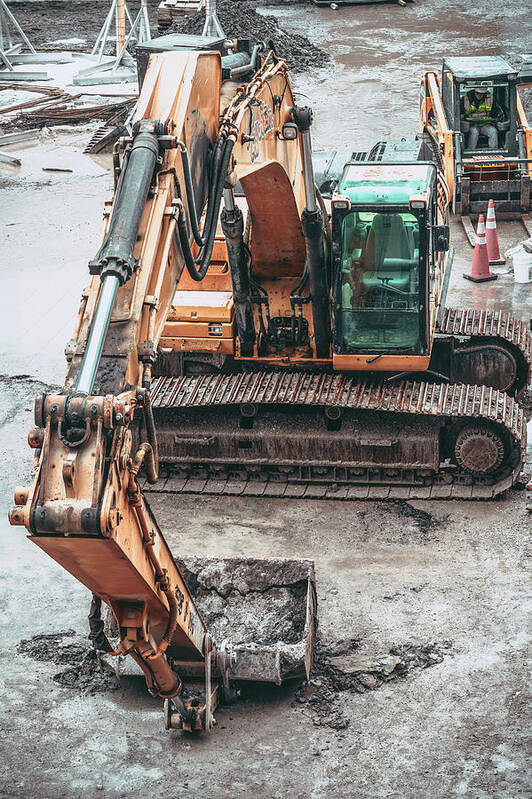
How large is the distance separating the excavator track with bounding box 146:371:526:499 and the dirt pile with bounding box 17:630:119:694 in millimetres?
2363

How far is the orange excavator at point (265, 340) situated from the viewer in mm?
5719

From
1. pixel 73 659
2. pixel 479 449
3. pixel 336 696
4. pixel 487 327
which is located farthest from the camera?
pixel 487 327

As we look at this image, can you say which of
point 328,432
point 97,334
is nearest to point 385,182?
point 328,432

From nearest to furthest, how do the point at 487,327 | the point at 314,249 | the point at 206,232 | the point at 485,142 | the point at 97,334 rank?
the point at 97,334
the point at 206,232
the point at 314,249
the point at 487,327
the point at 485,142

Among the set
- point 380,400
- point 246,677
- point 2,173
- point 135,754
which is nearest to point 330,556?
point 380,400

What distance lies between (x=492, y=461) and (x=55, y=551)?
5605mm

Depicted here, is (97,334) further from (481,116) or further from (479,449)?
(481,116)

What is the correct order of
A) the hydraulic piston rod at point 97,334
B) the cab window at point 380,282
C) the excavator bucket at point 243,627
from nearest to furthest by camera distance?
the hydraulic piston rod at point 97,334, the excavator bucket at point 243,627, the cab window at point 380,282

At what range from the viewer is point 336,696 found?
23.8ft

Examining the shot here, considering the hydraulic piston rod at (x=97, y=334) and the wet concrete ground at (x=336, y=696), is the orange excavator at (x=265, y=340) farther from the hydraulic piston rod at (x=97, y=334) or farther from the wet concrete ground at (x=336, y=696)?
the wet concrete ground at (x=336, y=696)

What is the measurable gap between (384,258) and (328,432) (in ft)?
5.25

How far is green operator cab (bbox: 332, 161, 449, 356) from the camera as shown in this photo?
9.16 meters

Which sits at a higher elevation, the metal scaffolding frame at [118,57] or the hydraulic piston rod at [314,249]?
the hydraulic piston rod at [314,249]

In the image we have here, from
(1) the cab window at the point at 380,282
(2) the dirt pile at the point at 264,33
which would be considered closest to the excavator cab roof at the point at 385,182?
(1) the cab window at the point at 380,282
